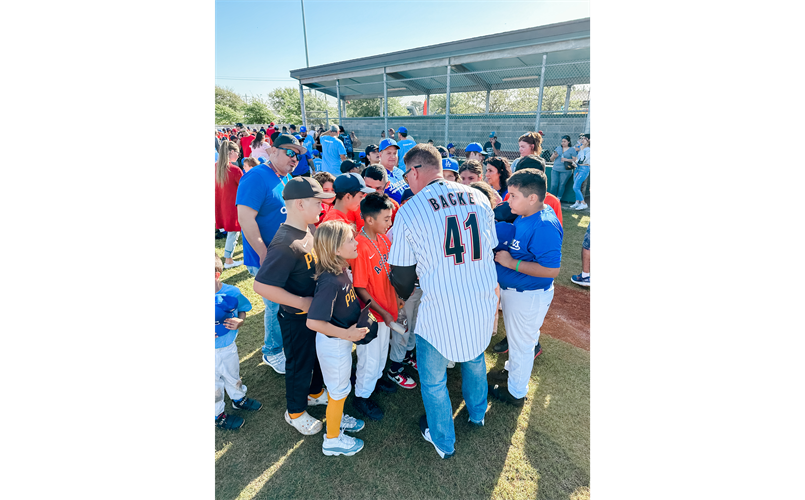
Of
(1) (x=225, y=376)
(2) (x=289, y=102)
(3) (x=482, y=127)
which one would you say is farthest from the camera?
(2) (x=289, y=102)

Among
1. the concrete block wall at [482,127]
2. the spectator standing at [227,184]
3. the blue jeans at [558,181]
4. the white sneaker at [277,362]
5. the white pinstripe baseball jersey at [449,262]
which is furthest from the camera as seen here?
the concrete block wall at [482,127]

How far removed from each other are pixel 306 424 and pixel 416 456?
0.98 metres

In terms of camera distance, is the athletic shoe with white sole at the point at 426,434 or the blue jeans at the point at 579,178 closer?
the athletic shoe with white sole at the point at 426,434

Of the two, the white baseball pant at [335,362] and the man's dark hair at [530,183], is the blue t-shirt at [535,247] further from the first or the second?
the white baseball pant at [335,362]

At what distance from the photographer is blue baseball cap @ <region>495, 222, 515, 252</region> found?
301 centimetres

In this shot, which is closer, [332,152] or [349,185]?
[349,185]

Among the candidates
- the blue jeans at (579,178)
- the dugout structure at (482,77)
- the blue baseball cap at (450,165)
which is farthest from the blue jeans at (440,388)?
the blue jeans at (579,178)

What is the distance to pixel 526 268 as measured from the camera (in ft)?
9.26

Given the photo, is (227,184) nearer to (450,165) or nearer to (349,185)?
(349,185)

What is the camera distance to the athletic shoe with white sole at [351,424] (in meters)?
2.92

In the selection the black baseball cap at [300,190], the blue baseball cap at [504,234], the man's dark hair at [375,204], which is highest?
the black baseball cap at [300,190]

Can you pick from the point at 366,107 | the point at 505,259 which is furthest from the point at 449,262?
the point at 366,107
